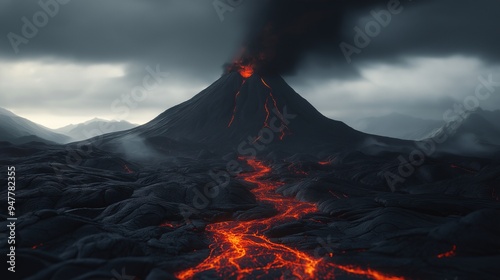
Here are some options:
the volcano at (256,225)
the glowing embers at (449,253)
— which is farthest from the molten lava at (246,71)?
the glowing embers at (449,253)

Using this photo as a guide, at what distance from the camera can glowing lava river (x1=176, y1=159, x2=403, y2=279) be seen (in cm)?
1275

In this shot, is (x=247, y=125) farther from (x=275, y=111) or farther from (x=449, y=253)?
(x=449, y=253)

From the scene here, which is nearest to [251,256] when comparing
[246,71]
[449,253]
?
[449,253]

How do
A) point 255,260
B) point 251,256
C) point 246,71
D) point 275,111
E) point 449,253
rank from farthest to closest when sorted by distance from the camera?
point 246,71, point 275,111, point 251,256, point 255,260, point 449,253

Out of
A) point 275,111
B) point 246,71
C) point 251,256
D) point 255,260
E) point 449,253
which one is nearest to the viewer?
point 449,253

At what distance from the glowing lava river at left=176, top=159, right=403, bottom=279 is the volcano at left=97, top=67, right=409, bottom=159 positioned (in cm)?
5070

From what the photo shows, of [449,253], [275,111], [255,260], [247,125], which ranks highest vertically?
[275,111]

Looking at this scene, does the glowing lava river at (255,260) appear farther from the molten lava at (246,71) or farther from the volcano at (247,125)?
the molten lava at (246,71)

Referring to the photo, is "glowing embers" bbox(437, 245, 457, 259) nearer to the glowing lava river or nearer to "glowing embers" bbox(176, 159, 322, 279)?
the glowing lava river

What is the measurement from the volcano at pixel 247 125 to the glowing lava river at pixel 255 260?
166 feet

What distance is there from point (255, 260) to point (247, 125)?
72.3 meters

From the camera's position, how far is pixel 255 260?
14.3m

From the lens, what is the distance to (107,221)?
62.8 ft

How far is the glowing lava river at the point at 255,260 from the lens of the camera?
12750 millimetres
